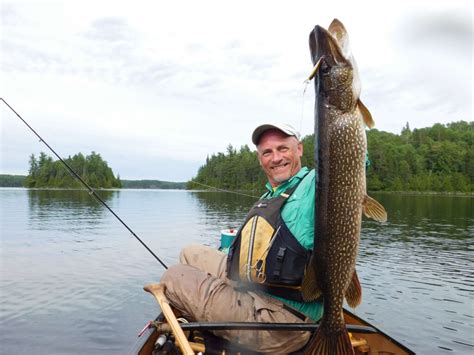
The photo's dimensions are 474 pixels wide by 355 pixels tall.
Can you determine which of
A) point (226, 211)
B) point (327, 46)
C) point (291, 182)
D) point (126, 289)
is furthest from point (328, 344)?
point (226, 211)

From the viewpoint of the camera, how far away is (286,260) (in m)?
3.67

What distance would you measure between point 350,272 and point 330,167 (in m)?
0.87

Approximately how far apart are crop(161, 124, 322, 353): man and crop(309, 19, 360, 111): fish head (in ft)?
2.97

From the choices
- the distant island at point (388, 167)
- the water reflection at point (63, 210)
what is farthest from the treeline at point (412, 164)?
the water reflection at point (63, 210)

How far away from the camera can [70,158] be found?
13462 centimetres

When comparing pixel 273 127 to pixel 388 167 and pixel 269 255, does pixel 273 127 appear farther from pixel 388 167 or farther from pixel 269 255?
pixel 388 167

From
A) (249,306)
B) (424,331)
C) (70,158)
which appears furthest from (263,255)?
(70,158)

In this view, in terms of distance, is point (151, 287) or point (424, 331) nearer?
point (151, 287)

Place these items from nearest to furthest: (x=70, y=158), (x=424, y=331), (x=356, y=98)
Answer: (x=356, y=98) < (x=424, y=331) < (x=70, y=158)

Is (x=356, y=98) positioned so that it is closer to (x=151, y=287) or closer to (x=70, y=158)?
(x=151, y=287)

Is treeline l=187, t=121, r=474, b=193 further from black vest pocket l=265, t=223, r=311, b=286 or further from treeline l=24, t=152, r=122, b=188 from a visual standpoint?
black vest pocket l=265, t=223, r=311, b=286

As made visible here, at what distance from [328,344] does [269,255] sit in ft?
2.91

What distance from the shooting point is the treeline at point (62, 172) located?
122625 millimetres

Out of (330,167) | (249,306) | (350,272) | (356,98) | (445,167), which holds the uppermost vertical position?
(445,167)
